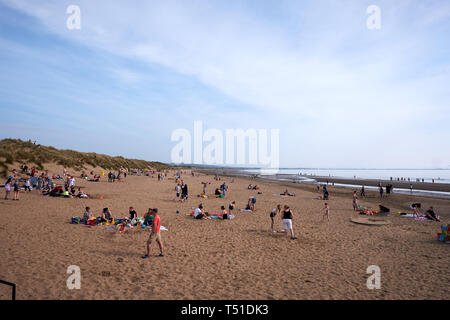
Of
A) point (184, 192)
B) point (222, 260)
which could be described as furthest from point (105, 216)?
point (184, 192)

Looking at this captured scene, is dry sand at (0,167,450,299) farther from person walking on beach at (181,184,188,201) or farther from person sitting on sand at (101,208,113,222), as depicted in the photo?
person walking on beach at (181,184,188,201)

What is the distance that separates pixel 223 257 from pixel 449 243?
10741 millimetres

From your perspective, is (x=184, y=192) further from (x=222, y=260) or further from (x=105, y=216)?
(x=222, y=260)

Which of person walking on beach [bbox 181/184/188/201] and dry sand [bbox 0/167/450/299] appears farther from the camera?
person walking on beach [bbox 181/184/188/201]

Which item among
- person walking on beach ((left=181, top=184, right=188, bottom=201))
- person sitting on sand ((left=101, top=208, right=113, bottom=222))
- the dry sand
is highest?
person walking on beach ((left=181, top=184, right=188, bottom=201))

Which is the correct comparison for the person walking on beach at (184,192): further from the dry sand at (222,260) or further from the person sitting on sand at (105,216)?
the person sitting on sand at (105,216)

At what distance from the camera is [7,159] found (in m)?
30.1

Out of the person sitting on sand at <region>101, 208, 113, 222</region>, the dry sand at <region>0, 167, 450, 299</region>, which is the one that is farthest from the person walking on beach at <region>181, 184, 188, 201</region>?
the person sitting on sand at <region>101, 208, 113, 222</region>

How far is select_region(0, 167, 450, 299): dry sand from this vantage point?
6.44m

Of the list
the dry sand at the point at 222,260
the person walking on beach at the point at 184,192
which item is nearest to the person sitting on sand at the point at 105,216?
the dry sand at the point at 222,260

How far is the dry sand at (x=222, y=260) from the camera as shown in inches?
253
